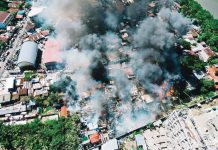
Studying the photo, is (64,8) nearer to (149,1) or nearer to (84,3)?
(84,3)

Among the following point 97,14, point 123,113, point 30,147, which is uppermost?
point 97,14

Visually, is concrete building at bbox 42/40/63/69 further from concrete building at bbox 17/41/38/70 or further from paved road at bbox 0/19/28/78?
paved road at bbox 0/19/28/78

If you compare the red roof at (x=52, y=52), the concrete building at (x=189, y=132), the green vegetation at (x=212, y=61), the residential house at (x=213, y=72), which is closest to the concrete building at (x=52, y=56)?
the red roof at (x=52, y=52)

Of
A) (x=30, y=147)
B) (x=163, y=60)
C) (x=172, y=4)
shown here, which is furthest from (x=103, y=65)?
(x=172, y=4)

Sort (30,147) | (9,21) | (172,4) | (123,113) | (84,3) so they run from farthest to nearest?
(172,4), (9,21), (84,3), (123,113), (30,147)

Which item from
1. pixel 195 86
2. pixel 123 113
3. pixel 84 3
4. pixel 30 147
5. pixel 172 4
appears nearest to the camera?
pixel 30 147

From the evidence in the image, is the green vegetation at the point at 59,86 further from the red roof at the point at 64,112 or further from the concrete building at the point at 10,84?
the concrete building at the point at 10,84

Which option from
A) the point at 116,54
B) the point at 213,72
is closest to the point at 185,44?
the point at 213,72

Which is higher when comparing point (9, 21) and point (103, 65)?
point (9, 21)
